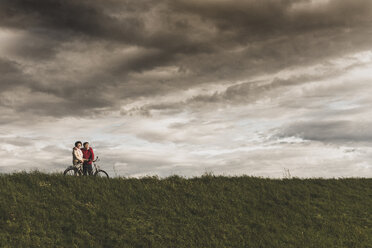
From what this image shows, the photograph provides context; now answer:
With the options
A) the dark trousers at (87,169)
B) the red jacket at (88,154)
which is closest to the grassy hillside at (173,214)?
the dark trousers at (87,169)

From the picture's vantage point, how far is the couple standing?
21062 millimetres

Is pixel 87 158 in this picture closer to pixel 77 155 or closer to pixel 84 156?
pixel 84 156

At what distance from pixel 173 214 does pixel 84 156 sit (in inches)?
314

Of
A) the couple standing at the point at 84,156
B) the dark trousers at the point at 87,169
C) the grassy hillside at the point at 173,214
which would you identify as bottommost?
the grassy hillside at the point at 173,214

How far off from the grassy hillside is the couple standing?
263 centimetres

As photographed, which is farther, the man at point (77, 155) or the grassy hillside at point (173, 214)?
the man at point (77, 155)

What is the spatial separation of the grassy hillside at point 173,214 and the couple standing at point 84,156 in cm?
263

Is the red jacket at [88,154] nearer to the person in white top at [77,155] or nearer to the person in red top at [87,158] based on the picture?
the person in red top at [87,158]

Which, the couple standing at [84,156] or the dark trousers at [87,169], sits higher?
the couple standing at [84,156]

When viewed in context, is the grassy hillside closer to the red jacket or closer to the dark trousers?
the dark trousers

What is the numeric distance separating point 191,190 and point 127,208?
13.1 ft

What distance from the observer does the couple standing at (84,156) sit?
21.1 m

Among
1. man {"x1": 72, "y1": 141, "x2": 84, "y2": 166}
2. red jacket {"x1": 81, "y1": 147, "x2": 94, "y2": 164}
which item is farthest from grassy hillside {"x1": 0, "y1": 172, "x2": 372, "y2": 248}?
red jacket {"x1": 81, "y1": 147, "x2": 94, "y2": 164}

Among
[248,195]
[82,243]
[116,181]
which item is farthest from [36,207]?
[248,195]
